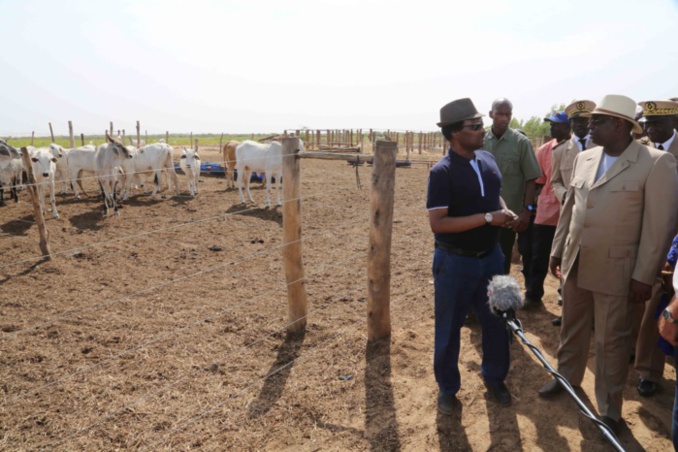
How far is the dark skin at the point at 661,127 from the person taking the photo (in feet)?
10.5

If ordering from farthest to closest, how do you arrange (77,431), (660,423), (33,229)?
(33,229) < (77,431) < (660,423)

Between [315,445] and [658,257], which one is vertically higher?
[658,257]

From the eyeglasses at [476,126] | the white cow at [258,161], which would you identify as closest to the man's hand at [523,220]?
the eyeglasses at [476,126]

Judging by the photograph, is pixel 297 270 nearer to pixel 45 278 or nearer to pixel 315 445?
pixel 315 445

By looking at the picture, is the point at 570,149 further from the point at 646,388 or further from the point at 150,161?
the point at 150,161

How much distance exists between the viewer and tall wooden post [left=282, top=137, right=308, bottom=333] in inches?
157

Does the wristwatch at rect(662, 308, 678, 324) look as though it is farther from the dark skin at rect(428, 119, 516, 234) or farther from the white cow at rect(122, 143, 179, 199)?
the white cow at rect(122, 143, 179, 199)

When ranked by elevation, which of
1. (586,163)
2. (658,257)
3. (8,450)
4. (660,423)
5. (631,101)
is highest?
(631,101)

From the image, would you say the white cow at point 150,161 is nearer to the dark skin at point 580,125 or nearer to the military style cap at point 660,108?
the dark skin at point 580,125

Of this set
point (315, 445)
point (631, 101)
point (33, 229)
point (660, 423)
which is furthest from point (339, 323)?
point (33, 229)

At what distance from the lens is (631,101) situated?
99.9 inches

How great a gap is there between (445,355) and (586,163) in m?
1.61

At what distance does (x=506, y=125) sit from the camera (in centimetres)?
396

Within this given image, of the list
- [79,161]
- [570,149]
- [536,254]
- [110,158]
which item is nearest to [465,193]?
[570,149]
